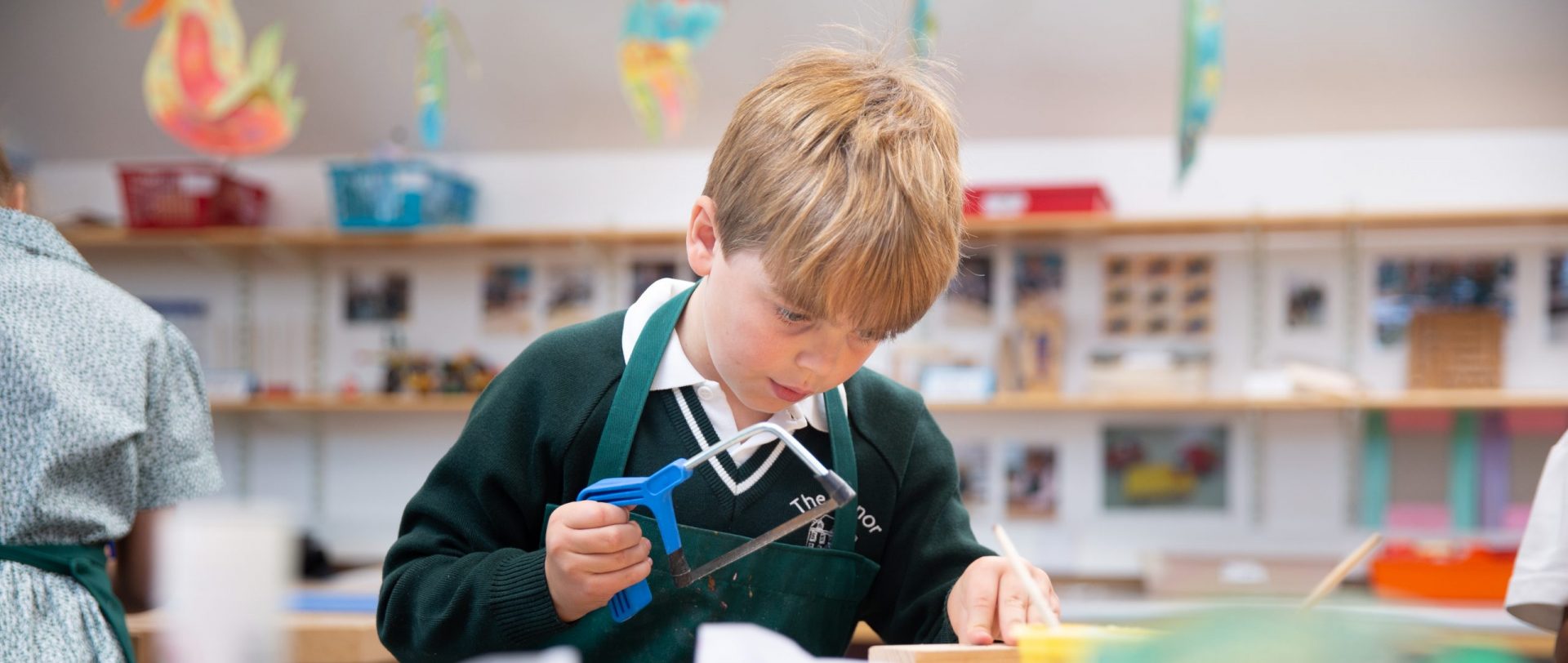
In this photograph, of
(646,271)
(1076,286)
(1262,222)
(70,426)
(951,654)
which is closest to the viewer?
(951,654)

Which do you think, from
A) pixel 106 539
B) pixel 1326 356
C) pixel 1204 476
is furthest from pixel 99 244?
pixel 1326 356

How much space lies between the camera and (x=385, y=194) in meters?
3.92

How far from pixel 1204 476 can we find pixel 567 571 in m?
3.35

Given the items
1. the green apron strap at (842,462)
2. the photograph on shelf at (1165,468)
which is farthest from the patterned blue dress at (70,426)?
the photograph on shelf at (1165,468)

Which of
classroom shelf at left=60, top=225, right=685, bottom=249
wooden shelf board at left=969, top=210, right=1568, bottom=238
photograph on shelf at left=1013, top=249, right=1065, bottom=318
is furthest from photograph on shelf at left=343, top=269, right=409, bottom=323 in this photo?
photograph on shelf at left=1013, top=249, right=1065, bottom=318

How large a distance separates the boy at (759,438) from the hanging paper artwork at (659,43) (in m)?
1.83

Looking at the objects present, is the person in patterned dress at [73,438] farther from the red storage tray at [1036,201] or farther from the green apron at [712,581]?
the red storage tray at [1036,201]

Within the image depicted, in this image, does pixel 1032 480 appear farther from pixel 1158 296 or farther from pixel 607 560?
pixel 607 560

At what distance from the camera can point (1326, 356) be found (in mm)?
3812

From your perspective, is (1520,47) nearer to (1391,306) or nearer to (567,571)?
(1391,306)

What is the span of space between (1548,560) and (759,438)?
2.82 feet

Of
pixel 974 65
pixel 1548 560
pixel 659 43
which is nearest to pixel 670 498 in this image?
pixel 1548 560

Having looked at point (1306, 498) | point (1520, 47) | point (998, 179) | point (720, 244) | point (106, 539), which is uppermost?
point (1520, 47)

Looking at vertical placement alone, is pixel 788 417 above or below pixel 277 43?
below
